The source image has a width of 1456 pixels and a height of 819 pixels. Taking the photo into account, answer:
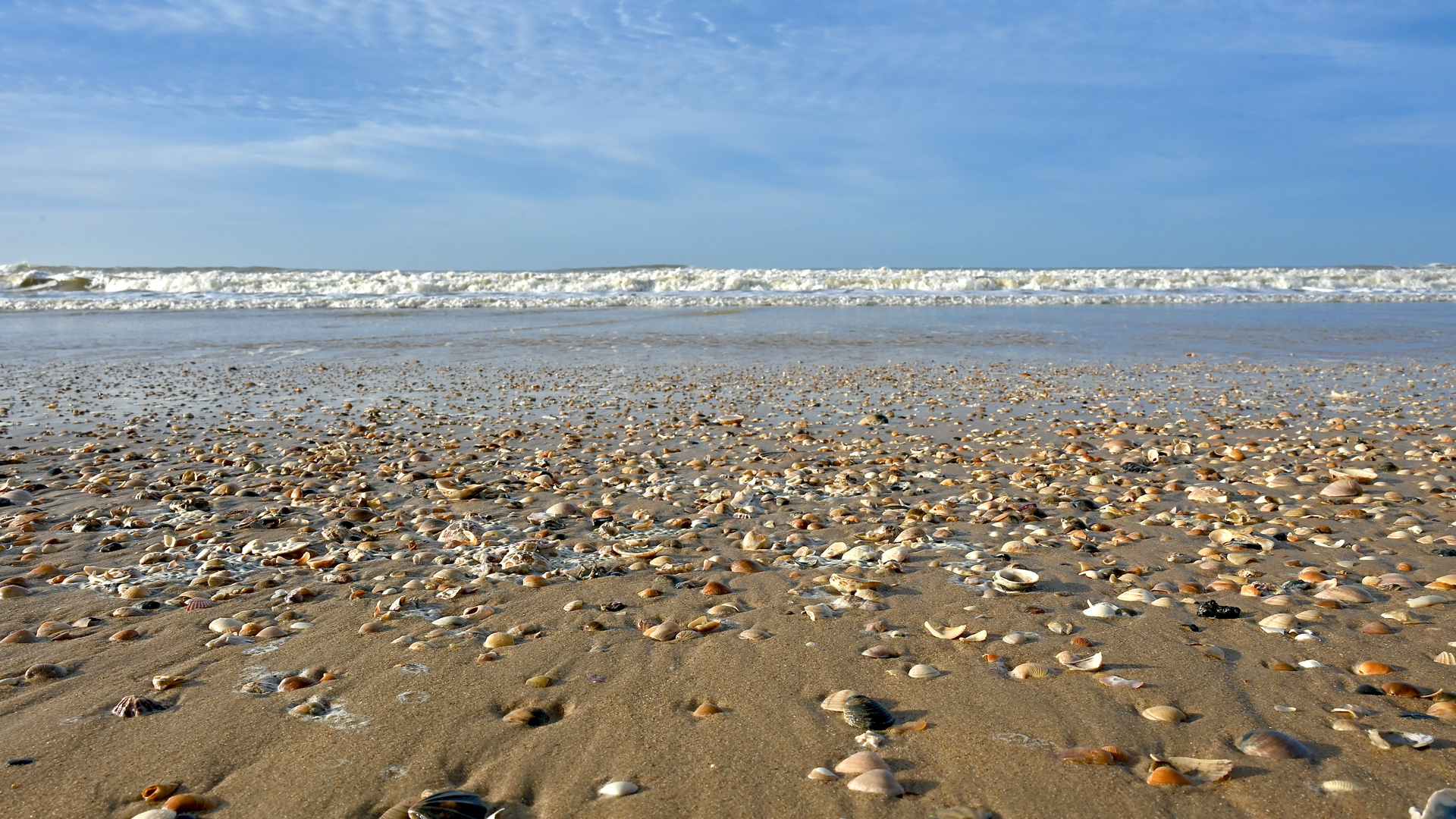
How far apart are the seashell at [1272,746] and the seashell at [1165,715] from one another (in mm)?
149

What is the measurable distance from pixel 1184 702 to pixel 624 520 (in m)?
2.59

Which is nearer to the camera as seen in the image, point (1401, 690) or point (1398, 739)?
point (1398, 739)

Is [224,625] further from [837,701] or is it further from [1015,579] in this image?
[1015,579]

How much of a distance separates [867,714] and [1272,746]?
2.99ft

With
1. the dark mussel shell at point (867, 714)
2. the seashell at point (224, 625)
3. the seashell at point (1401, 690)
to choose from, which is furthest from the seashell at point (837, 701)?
the seashell at point (224, 625)

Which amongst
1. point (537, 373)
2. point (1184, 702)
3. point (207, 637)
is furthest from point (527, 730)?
point (537, 373)

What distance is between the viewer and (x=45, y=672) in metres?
2.60

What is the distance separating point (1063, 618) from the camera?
9.61 feet

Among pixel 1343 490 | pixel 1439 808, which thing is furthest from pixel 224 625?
pixel 1343 490

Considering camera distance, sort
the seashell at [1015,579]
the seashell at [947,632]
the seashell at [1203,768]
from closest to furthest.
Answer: the seashell at [1203,768] → the seashell at [947,632] → the seashell at [1015,579]

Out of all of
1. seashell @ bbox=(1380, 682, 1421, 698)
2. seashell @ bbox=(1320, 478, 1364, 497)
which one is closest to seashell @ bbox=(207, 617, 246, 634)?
seashell @ bbox=(1380, 682, 1421, 698)

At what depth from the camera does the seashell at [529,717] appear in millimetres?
2291

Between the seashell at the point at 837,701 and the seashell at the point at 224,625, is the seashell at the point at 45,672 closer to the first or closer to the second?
the seashell at the point at 224,625

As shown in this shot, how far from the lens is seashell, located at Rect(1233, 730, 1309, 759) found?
6.72 feet
